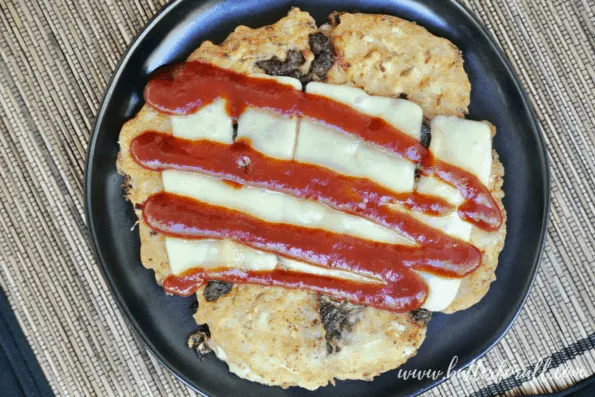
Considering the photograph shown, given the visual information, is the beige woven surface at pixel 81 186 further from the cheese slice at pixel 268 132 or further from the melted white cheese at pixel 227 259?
the cheese slice at pixel 268 132

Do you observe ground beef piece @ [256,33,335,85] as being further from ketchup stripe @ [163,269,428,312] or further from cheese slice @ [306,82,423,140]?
ketchup stripe @ [163,269,428,312]

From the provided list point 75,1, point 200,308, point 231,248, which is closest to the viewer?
point 231,248

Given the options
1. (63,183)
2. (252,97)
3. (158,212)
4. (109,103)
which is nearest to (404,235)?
(252,97)

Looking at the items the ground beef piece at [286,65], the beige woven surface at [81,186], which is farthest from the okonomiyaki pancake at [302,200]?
the beige woven surface at [81,186]

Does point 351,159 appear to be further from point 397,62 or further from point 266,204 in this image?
point 397,62

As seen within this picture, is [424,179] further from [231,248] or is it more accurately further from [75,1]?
[75,1]

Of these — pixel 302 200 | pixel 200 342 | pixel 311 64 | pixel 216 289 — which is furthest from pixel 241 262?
pixel 311 64
